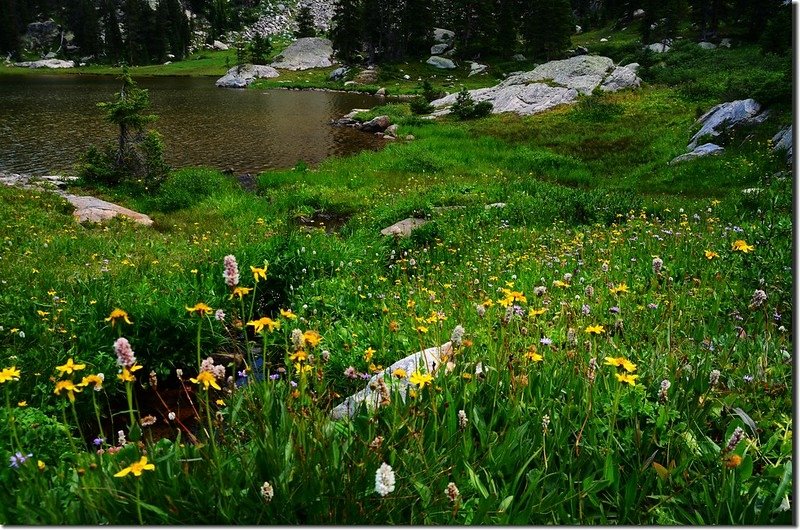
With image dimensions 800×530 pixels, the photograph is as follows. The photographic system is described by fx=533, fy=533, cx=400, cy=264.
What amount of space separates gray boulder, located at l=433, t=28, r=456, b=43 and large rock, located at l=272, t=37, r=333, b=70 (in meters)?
20.0

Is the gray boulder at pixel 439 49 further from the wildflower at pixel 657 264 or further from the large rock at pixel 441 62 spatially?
the wildflower at pixel 657 264

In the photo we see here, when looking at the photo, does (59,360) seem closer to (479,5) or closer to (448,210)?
(448,210)

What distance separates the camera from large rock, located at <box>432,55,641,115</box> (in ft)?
140

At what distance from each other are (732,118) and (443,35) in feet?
289

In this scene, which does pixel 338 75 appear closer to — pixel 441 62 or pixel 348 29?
pixel 348 29

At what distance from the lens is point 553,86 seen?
161ft

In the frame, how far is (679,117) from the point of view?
99.4 ft

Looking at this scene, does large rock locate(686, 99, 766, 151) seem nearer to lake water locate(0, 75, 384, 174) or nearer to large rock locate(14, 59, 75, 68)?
lake water locate(0, 75, 384, 174)

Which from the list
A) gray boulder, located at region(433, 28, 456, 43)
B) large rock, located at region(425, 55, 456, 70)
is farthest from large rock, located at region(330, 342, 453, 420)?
gray boulder, located at region(433, 28, 456, 43)

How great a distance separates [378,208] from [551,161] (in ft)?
33.1

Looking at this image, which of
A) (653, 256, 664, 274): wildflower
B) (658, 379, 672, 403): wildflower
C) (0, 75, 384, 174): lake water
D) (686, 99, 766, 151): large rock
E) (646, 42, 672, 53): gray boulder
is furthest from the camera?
(646, 42, 672, 53): gray boulder

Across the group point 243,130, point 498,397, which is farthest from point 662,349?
point 243,130

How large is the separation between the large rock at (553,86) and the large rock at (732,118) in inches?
772

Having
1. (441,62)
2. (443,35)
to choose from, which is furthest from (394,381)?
(443,35)
